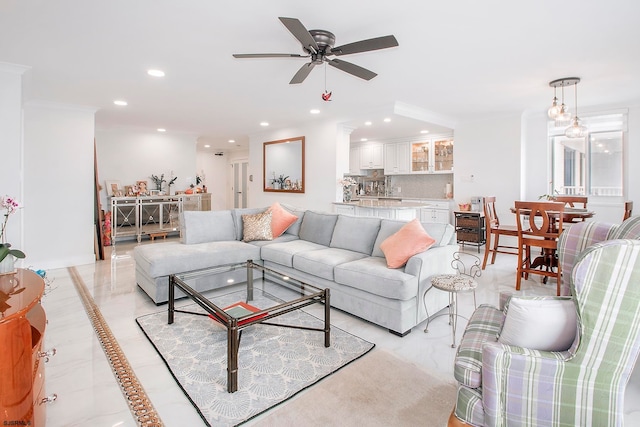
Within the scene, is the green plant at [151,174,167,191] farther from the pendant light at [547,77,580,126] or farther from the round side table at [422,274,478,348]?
the pendant light at [547,77,580,126]

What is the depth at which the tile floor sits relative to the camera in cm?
182

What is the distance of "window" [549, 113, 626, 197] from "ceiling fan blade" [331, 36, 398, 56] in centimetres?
484

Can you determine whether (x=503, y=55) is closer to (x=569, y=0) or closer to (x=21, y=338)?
(x=569, y=0)

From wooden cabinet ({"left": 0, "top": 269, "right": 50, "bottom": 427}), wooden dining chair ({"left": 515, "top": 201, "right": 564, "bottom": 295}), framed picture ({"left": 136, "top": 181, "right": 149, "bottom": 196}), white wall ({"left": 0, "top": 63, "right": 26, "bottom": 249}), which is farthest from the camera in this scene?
framed picture ({"left": 136, "top": 181, "right": 149, "bottom": 196})

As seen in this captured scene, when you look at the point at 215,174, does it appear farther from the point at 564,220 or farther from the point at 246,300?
the point at 564,220

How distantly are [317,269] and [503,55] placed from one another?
2.72 m

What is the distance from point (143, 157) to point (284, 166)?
3154mm

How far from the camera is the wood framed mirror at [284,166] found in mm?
7082

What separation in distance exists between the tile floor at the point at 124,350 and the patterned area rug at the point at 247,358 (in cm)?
9

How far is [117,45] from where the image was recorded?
3.01 m

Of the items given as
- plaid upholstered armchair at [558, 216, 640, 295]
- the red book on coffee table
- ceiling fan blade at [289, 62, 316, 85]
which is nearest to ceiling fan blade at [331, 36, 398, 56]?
ceiling fan blade at [289, 62, 316, 85]

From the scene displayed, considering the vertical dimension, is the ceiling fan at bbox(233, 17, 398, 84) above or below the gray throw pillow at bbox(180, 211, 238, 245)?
above

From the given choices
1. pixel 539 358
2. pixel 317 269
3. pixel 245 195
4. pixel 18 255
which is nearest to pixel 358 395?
pixel 539 358

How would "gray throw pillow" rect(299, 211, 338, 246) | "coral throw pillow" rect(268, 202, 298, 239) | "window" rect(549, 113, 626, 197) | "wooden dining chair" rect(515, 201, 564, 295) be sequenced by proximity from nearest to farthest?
1. "wooden dining chair" rect(515, 201, 564, 295)
2. "gray throw pillow" rect(299, 211, 338, 246)
3. "coral throw pillow" rect(268, 202, 298, 239)
4. "window" rect(549, 113, 626, 197)
